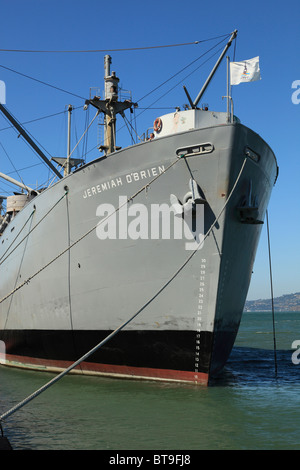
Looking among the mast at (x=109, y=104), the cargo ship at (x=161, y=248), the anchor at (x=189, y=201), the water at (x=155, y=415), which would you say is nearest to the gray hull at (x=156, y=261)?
the cargo ship at (x=161, y=248)

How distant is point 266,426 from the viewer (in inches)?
329

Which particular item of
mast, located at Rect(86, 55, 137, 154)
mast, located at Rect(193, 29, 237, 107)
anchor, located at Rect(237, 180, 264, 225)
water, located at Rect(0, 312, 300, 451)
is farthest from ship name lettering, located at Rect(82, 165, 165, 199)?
water, located at Rect(0, 312, 300, 451)

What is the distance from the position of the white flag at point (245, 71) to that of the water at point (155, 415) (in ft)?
27.3

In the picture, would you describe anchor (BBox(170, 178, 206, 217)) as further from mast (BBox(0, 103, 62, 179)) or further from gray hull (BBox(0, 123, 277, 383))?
mast (BBox(0, 103, 62, 179))

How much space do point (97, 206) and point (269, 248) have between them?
5652 millimetres

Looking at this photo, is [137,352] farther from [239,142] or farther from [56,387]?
[239,142]

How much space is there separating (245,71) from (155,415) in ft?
30.1

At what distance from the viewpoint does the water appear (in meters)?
7.46

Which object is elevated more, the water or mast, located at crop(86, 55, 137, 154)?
mast, located at crop(86, 55, 137, 154)

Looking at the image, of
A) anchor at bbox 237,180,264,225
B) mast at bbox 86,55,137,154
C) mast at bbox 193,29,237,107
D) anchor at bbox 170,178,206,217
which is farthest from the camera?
mast at bbox 86,55,137,154

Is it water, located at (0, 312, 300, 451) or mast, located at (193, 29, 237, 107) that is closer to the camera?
water, located at (0, 312, 300, 451)

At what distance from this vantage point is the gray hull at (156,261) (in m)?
11.1

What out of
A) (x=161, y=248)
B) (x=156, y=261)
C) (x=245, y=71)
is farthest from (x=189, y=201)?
(x=245, y=71)

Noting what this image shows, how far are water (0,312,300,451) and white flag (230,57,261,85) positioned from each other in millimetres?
8329
